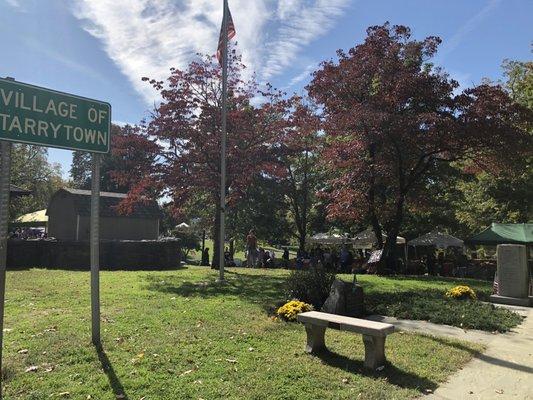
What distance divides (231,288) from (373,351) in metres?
7.59

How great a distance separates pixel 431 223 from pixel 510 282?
79.8ft

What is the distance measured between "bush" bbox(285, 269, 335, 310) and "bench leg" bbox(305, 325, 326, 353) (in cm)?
328

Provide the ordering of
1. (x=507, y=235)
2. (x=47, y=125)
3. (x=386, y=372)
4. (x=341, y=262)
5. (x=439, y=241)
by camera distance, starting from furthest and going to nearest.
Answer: (x=439, y=241)
(x=341, y=262)
(x=507, y=235)
(x=386, y=372)
(x=47, y=125)

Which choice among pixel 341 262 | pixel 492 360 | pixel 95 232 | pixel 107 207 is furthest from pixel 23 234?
pixel 492 360

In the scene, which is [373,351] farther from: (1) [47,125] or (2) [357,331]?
(1) [47,125]

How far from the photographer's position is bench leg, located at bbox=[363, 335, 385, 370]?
18.2 feet

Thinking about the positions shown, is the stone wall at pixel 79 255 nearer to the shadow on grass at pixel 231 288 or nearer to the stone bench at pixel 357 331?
the shadow on grass at pixel 231 288

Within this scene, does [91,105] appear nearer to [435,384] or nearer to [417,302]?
[435,384]

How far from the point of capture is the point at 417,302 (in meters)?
10.2

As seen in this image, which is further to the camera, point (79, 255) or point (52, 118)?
point (79, 255)

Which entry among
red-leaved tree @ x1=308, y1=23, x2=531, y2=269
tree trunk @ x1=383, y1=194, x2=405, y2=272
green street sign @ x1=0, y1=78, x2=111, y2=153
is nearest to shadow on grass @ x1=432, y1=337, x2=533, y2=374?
green street sign @ x1=0, y1=78, x2=111, y2=153

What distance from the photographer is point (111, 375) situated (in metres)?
5.20

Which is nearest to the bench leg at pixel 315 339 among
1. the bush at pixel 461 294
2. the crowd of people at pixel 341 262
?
the bush at pixel 461 294

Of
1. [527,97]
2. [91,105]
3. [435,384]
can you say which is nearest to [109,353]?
[91,105]
